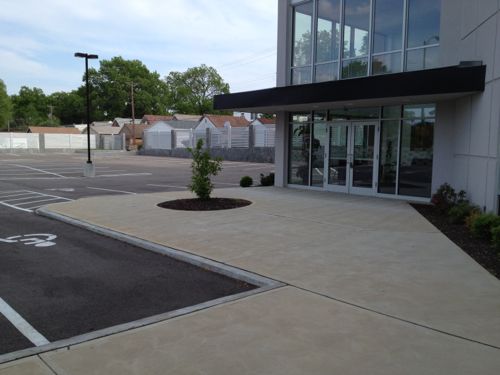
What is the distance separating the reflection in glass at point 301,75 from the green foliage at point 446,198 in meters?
6.21

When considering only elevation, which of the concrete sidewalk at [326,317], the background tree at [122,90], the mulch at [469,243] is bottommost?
the concrete sidewalk at [326,317]

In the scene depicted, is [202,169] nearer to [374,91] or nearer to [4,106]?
[374,91]

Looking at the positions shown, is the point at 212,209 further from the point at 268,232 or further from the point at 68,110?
the point at 68,110

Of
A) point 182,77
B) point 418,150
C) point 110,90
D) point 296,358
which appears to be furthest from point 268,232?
point 182,77

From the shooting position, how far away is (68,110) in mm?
117812

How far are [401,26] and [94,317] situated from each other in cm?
1192

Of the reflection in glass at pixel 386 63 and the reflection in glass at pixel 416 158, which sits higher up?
the reflection in glass at pixel 386 63

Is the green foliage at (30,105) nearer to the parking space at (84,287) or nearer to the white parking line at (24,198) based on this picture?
the white parking line at (24,198)

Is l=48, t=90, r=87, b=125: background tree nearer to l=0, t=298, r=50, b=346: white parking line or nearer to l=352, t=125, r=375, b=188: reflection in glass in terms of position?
l=352, t=125, r=375, b=188: reflection in glass

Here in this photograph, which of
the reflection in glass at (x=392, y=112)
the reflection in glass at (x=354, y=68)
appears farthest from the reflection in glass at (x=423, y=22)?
the reflection in glass at (x=392, y=112)

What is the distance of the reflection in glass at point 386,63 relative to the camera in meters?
13.5

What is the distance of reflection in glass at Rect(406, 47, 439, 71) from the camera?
12759 mm

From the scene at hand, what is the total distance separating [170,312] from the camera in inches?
192

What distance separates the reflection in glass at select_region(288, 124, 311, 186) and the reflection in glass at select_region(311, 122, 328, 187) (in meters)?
0.28
